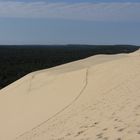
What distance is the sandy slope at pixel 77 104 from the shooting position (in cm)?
1049

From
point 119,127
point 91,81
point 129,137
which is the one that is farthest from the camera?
point 91,81

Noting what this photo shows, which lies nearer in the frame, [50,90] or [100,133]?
[100,133]

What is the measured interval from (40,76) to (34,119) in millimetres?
4241

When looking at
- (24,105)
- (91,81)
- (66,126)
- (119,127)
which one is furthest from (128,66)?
(119,127)

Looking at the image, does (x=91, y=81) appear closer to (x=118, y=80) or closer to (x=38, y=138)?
(x=118, y=80)

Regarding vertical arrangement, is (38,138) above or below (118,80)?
below

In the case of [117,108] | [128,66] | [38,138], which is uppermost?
[128,66]

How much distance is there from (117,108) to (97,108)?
2.66 feet

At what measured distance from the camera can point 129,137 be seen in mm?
9031

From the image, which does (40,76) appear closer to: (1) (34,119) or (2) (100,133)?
(1) (34,119)

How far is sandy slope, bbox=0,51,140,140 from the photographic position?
1049 cm

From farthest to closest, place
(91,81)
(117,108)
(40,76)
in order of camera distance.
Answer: (40,76), (91,81), (117,108)

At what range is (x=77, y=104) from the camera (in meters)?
13.8

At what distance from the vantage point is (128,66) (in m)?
16.0
